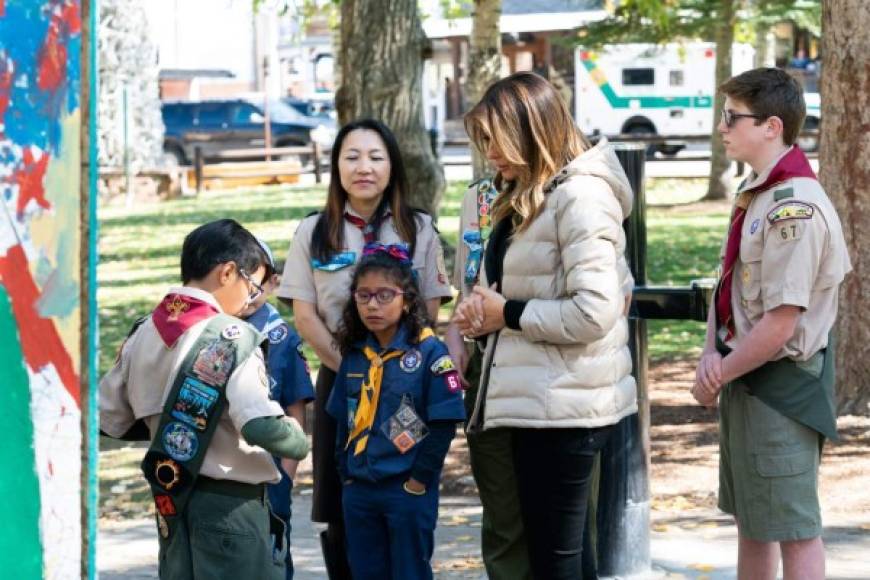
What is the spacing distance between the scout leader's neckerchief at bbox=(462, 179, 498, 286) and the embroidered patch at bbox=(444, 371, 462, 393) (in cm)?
33

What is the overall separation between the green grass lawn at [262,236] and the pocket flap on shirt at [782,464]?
6.83 meters

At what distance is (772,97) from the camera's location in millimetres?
4402

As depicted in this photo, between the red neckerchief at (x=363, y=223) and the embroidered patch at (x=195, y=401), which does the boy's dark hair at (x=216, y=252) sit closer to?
the embroidered patch at (x=195, y=401)

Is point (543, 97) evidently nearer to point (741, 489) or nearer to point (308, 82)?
point (741, 489)

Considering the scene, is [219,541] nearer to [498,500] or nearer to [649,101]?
[498,500]

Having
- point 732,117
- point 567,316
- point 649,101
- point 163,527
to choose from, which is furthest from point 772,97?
point 649,101

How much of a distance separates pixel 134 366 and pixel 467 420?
3.72 ft

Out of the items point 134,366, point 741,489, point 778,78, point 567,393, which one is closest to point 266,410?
point 134,366

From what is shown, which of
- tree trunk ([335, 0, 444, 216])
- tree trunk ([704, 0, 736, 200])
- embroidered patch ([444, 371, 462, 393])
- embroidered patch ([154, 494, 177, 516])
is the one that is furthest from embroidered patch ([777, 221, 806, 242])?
tree trunk ([704, 0, 736, 200])

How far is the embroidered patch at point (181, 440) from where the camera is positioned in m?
4.11

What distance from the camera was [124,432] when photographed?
4395 millimetres

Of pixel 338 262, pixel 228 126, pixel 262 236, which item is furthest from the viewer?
pixel 228 126

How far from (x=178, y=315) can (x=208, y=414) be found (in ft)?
0.91

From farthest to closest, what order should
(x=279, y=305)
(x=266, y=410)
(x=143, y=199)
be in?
1. (x=143, y=199)
2. (x=279, y=305)
3. (x=266, y=410)
